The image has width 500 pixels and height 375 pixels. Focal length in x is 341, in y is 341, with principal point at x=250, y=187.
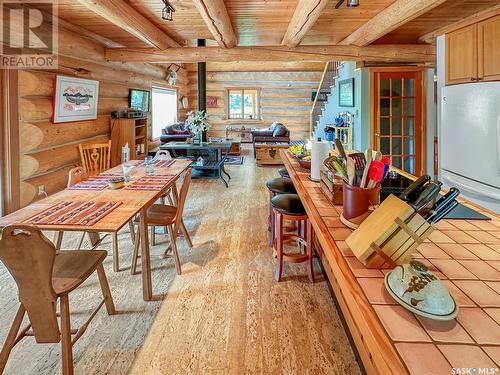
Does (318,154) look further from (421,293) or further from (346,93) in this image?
(346,93)

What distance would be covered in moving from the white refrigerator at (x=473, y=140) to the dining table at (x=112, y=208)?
2362mm

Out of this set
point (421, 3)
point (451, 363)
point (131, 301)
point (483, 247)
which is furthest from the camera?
point (421, 3)

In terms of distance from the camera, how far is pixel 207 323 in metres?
2.19

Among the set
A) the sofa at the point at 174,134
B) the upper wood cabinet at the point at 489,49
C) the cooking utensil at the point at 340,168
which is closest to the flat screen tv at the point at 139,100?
the sofa at the point at 174,134

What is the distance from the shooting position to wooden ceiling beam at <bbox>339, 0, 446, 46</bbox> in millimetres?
3418

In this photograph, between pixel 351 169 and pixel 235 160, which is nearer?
pixel 351 169

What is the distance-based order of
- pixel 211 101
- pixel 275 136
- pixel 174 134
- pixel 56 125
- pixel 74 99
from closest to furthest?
1. pixel 56 125
2. pixel 74 99
3. pixel 174 134
4. pixel 275 136
5. pixel 211 101

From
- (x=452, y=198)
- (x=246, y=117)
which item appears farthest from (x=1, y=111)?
(x=246, y=117)

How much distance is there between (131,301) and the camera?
2469 mm

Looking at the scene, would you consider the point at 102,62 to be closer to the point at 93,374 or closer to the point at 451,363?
the point at 93,374

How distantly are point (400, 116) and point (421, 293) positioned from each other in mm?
6222

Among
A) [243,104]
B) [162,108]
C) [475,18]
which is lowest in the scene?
[475,18]

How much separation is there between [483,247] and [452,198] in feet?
1.06

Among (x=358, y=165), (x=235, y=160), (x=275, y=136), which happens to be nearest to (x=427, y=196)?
(x=358, y=165)
